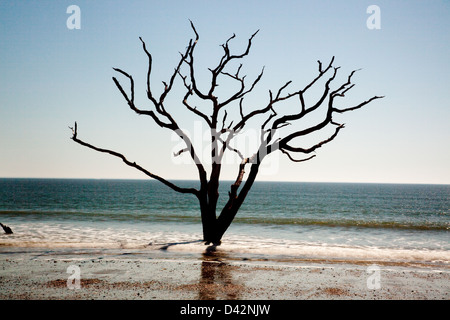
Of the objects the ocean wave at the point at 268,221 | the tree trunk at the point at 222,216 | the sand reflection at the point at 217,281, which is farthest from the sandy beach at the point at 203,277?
the ocean wave at the point at 268,221

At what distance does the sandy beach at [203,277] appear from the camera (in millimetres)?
6016

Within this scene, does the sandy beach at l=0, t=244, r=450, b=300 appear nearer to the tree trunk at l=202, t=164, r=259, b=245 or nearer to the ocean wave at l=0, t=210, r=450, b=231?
the tree trunk at l=202, t=164, r=259, b=245

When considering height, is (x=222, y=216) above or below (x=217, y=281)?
above

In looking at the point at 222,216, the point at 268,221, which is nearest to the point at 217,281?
the point at 222,216

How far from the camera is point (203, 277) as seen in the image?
7.15m

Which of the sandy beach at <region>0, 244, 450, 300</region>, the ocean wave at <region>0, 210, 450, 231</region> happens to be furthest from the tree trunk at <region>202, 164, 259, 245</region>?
the ocean wave at <region>0, 210, 450, 231</region>

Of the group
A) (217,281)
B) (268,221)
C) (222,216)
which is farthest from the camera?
(268,221)

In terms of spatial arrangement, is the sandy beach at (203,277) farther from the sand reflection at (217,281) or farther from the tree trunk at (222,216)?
the tree trunk at (222,216)

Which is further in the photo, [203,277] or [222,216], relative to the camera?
[222,216]

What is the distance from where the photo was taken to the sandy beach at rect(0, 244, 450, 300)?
6016 millimetres

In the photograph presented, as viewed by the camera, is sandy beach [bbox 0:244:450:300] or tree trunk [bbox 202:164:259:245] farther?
tree trunk [bbox 202:164:259:245]

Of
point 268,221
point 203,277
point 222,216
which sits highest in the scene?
point 222,216

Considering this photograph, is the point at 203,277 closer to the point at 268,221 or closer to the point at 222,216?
the point at 222,216
